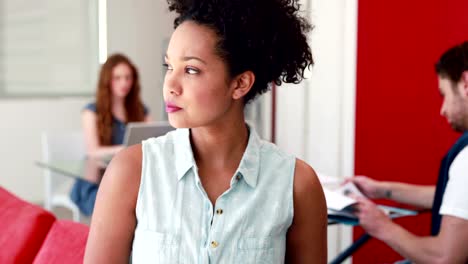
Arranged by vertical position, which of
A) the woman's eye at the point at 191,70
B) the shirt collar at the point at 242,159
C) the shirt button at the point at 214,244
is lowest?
the shirt button at the point at 214,244

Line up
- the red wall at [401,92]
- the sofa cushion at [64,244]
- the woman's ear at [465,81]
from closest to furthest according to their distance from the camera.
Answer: the sofa cushion at [64,244]
the woman's ear at [465,81]
the red wall at [401,92]

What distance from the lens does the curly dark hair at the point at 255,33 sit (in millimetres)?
1159

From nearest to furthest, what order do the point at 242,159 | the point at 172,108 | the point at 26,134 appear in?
the point at 172,108 → the point at 242,159 → the point at 26,134

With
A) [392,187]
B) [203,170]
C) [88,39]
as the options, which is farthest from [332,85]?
[88,39]

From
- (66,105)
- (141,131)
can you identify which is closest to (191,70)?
(141,131)

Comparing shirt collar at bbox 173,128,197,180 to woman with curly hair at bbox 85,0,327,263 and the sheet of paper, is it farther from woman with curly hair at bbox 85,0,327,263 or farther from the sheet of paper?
the sheet of paper

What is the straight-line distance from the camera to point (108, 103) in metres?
3.87

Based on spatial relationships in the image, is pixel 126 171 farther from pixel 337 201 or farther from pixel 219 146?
pixel 337 201

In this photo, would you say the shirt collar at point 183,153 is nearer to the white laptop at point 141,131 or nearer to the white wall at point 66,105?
the white laptop at point 141,131

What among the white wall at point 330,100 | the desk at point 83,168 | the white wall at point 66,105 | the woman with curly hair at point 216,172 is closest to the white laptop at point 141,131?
the desk at point 83,168

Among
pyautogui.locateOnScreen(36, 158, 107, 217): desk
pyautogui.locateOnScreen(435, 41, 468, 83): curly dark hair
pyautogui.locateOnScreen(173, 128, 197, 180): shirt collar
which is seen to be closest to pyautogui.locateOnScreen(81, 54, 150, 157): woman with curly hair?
pyautogui.locateOnScreen(36, 158, 107, 217): desk

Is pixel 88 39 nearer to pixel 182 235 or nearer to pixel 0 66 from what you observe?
pixel 0 66

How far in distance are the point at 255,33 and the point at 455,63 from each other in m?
1.01

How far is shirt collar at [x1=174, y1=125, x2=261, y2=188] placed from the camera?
121cm
